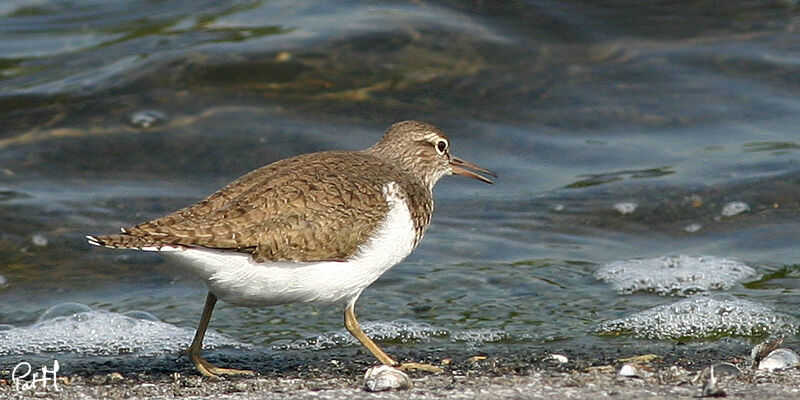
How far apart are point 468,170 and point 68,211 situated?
318 centimetres

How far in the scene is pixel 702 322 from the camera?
21.6ft

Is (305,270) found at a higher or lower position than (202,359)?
higher

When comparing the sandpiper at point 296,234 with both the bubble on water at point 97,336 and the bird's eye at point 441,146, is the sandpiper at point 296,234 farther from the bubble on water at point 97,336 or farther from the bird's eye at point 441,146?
the bird's eye at point 441,146

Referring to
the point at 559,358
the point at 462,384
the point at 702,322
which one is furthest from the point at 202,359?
the point at 702,322

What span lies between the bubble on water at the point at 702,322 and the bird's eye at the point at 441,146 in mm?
1369

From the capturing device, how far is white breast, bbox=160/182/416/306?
17.0 feet

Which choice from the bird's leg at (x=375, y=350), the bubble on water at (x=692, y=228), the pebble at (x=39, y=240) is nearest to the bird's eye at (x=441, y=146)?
the bird's leg at (x=375, y=350)

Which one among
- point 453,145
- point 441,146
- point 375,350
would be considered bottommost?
point 453,145

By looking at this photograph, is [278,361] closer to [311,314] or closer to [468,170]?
[311,314]

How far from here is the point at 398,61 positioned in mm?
10844

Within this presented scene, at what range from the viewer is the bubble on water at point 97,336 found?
6.28m

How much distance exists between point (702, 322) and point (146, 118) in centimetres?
536

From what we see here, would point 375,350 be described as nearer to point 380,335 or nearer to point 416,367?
point 416,367

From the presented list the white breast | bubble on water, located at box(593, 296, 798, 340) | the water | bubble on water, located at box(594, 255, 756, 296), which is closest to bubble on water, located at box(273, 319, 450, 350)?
the water
